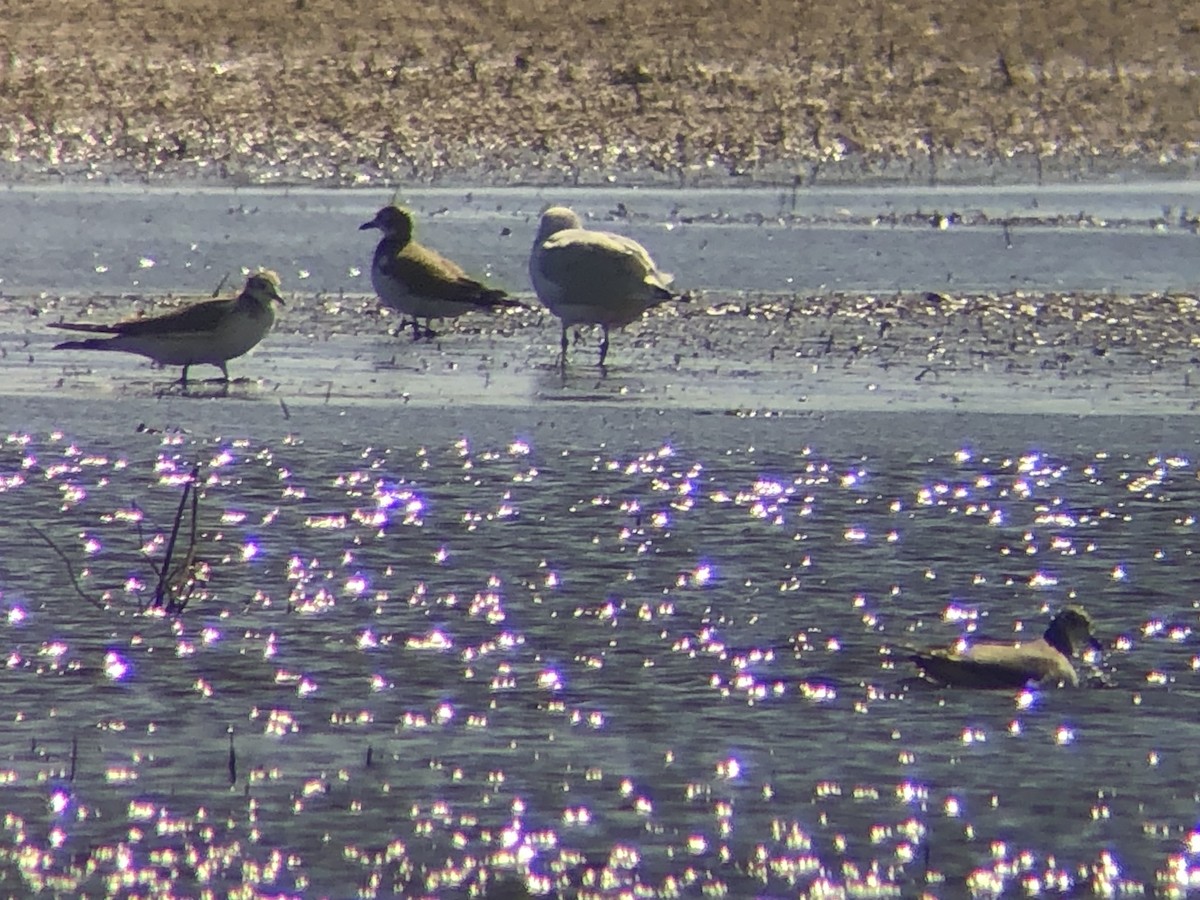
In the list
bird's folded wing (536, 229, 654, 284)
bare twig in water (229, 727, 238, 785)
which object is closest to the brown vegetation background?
bird's folded wing (536, 229, 654, 284)

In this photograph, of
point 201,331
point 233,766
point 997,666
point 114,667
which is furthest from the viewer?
point 201,331

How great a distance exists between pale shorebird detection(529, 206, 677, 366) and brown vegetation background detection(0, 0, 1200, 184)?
6596mm

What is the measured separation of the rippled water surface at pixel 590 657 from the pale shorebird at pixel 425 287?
8.53 feet

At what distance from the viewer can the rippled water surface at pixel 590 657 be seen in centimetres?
553

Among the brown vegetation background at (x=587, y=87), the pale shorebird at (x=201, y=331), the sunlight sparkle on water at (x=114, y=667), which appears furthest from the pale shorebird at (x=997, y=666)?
the brown vegetation background at (x=587, y=87)

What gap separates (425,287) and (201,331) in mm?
1877

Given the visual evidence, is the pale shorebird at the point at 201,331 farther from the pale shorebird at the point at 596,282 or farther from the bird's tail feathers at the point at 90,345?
the pale shorebird at the point at 596,282

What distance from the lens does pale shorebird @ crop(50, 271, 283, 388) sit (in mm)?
11758

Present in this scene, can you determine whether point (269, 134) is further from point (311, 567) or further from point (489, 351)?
point (311, 567)

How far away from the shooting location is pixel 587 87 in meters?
23.0

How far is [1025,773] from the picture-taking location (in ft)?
20.0

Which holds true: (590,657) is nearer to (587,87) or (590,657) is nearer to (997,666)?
(997,666)

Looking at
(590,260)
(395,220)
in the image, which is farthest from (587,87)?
(590,260)

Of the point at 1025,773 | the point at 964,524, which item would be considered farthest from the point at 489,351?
the point at 1025,773
